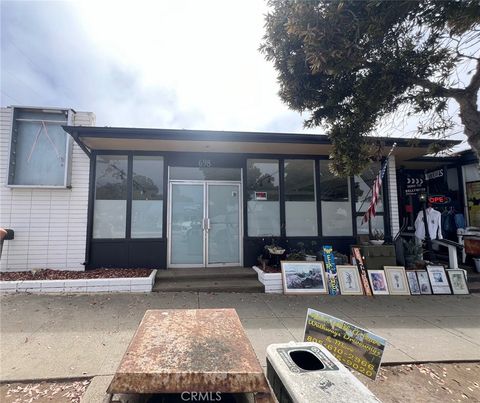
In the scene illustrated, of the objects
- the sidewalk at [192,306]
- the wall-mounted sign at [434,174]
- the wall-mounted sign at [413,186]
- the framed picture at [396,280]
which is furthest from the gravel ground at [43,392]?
the wall-mounted sign at [434,174]

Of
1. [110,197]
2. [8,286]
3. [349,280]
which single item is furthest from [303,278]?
[8,286]

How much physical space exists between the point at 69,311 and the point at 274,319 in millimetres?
3392

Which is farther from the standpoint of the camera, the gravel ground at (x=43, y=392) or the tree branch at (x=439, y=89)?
the tree branch at (x=439, y=89)

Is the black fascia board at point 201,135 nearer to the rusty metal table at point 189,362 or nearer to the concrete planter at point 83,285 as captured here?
the concrete planter at point 83,285

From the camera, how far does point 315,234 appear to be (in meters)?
7.34

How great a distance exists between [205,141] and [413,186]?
23.9 feet

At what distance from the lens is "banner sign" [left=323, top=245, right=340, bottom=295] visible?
18.7ft

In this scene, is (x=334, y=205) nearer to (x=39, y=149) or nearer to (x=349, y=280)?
(x=349, y=280)

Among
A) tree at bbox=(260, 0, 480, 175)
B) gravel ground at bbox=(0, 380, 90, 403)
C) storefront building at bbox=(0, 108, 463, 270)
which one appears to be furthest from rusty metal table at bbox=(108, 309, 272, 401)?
storefront building at bbox=(0, 108, 463, 270)

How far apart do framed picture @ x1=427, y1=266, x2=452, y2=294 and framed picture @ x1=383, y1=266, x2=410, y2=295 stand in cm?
63

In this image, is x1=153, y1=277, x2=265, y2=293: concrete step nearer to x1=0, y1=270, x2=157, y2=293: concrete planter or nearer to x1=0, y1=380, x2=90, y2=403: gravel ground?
x1=0, y1=270, x2=157, y2=293: concrete planter

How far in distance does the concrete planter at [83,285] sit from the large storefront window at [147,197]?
146 centimetres

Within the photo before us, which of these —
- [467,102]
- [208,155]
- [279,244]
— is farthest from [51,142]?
[467,102]

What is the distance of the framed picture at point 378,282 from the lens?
19.0ft
